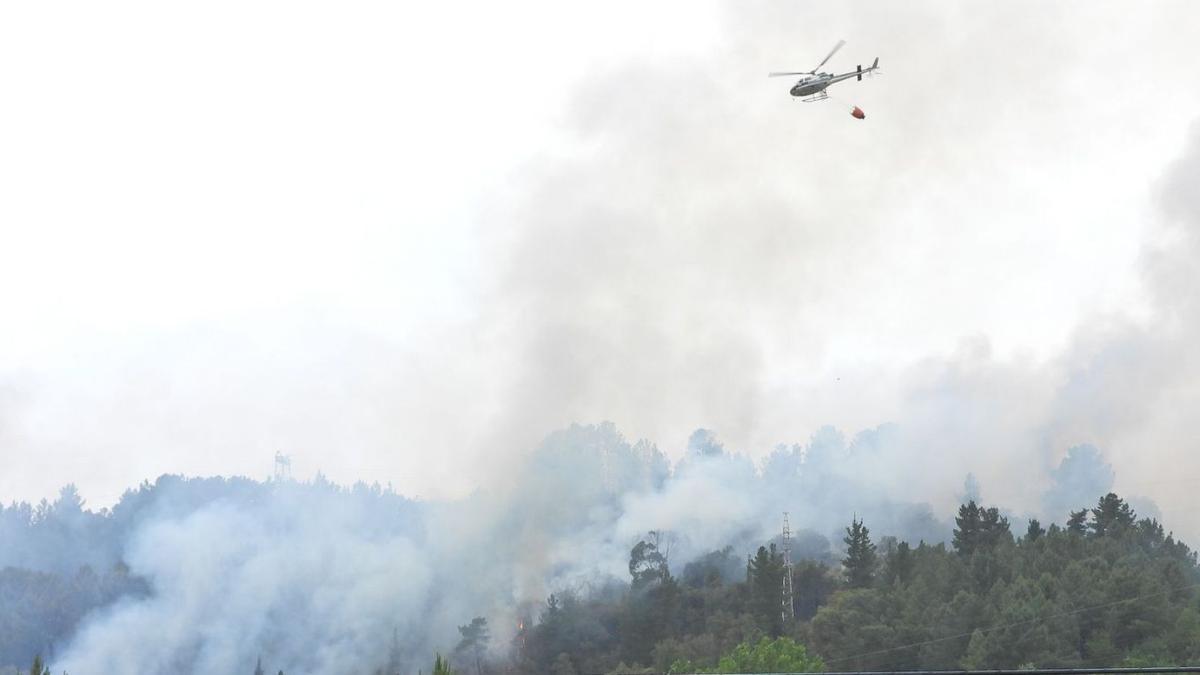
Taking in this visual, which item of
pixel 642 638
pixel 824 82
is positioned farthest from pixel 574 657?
pixel 824 82

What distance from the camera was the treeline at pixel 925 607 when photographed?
115m

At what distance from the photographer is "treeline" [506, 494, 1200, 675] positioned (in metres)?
115

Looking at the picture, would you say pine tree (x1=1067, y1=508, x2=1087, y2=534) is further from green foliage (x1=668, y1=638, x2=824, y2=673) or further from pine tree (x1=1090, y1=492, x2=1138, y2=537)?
green foliage (x1=668, y1=638, x2=824, y2=673)

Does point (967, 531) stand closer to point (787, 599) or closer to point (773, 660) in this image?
point (787, 599)

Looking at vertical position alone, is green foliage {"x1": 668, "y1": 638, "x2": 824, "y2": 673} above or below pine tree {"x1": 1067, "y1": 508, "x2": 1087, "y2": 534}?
below

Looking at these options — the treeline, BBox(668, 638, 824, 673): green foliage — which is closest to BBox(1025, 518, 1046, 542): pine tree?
the treeline

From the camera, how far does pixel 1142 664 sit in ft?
337

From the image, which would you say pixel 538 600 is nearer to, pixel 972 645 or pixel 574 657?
pixel 574 657

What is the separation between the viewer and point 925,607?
133375 millimetres

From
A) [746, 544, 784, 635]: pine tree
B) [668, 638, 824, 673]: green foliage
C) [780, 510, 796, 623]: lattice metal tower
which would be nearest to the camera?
[668, 638, 824, 673]: green foliage

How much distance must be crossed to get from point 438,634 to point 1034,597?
108785 mm

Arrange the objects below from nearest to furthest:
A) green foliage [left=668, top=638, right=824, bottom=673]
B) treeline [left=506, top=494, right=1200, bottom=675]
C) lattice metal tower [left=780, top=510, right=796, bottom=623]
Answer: treeline [left=506, top=494, right=1200, bottom=675] < green foliage [left=668, top=638, right=824, bottom=673] < lattice metal tower [left=780, top=510, right=796, bottom=623]

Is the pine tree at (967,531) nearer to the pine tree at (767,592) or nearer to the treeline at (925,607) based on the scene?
the treeline at (925,607)

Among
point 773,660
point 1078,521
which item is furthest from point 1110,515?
point 773,660
